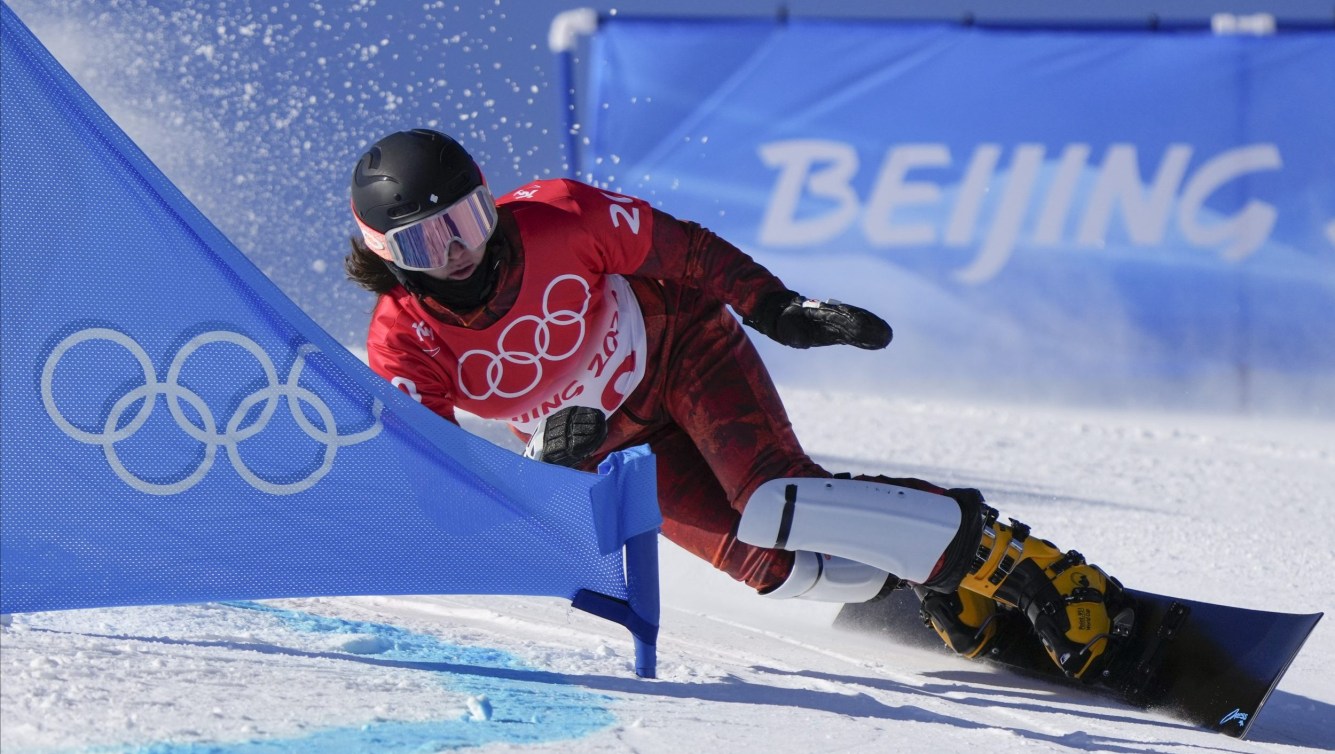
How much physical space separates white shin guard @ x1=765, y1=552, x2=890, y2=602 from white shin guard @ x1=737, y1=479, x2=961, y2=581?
0.92 feet

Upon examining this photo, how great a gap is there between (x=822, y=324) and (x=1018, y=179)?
4059 mm

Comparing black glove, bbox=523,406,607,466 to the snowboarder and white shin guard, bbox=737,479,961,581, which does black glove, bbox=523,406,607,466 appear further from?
white shin guard, bbox=737,479,961,581

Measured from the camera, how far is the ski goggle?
9.17 feet

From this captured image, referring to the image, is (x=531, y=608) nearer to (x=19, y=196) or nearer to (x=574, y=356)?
(x=574, y=356)

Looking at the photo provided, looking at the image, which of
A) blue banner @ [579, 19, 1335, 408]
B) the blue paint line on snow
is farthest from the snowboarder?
blue banner @ [579, 19, 1335, 408]

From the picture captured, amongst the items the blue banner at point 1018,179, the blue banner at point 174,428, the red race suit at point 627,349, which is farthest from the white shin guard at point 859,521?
the blue banner at point 1018,179

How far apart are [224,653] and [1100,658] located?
1.77m

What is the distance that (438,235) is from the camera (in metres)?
2.80

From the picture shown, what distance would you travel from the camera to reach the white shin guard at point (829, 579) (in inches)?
129

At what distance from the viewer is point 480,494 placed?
2.55 meters

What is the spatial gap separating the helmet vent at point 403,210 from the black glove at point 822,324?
0.79 meters

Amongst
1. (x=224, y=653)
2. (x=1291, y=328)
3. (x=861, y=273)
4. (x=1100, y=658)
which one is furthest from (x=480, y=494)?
(x=1291, y=328)

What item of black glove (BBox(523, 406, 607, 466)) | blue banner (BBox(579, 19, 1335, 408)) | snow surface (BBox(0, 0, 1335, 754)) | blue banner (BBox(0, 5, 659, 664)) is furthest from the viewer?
blue banner (BBox(579, 19, 1335, 408))

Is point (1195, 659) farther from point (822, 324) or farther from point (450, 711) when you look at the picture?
point (450, 711)
